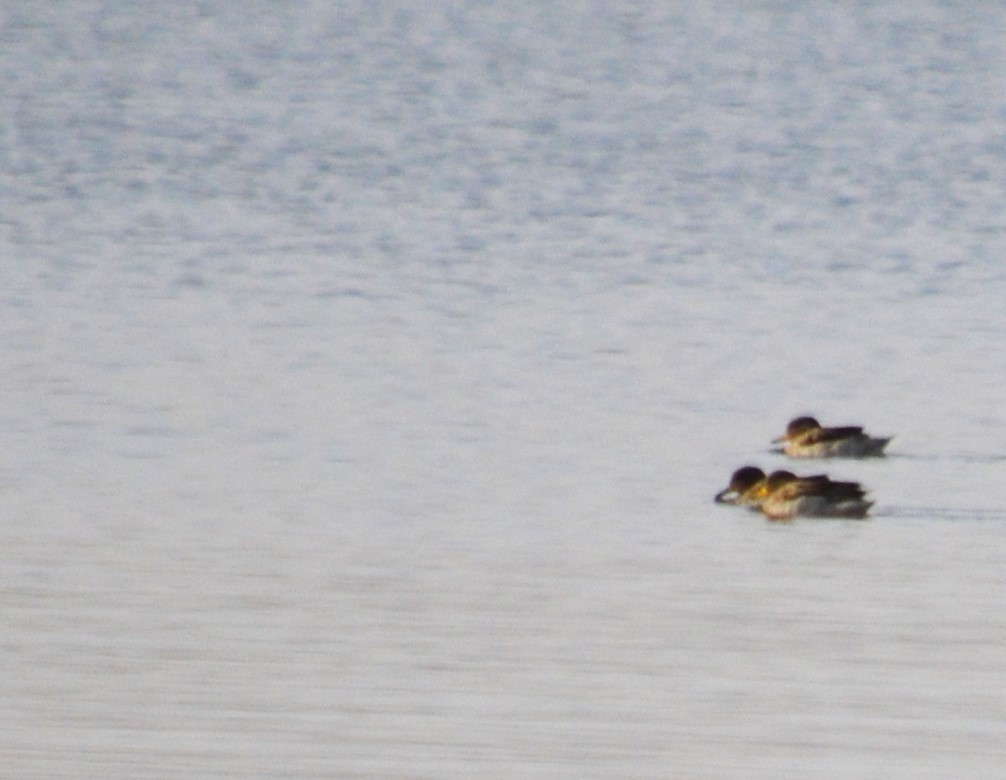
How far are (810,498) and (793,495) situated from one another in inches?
6.6

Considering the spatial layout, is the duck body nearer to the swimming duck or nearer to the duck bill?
the swimming duck

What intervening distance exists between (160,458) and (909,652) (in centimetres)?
480

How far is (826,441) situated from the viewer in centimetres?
1545

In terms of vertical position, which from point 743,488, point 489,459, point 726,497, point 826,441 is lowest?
point 726,497

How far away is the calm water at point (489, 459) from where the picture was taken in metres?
9.36

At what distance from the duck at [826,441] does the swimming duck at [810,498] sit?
67 cm

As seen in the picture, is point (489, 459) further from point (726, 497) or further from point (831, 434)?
point (831, 434)

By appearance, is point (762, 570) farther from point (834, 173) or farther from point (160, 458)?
point (834, 173)

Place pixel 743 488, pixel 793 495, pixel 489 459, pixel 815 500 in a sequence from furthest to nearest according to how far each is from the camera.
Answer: pixel 489 459, pixel 793 495, pixel 743 488, pixel 815 500

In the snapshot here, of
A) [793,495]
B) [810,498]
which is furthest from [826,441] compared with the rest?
[810,498]

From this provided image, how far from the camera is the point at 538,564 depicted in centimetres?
1179

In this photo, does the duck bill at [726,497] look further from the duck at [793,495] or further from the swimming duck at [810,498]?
the swimming duck at [810,498]

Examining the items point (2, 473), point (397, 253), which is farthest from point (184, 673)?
point (397, 253)

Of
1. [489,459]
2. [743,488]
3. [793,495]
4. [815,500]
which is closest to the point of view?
[815,500]
